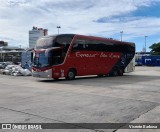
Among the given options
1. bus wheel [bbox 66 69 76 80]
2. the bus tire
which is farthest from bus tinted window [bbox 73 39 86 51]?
the bus tire

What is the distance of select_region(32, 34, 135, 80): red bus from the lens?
22781mm

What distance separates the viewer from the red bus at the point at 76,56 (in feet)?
74.7

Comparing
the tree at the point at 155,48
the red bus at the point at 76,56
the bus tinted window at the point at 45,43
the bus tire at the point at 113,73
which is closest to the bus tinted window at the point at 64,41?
the red bus at the point at 76,56

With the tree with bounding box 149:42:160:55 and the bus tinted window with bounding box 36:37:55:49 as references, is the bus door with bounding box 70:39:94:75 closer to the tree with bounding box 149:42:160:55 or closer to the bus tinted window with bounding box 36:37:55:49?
the bus tinted window with bounding box 36:37:55:49

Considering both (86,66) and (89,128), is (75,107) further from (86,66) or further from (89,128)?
(86,66)

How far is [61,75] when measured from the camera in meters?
23.6

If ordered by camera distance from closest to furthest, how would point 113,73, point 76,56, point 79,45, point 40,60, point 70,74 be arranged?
point 40,60, point 70,74, point 76,56, point 79,45, point 113,73

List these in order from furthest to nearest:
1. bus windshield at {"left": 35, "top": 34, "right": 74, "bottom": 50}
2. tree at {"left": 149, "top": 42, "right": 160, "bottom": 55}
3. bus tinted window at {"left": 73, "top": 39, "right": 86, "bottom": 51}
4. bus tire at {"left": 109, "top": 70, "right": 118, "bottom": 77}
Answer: tree at {"left": 149, "top": 42, "right": 160, "bottom": 55} → bus tire at {"left": 109, "top": 70, "right": 118, "bottom": 77} → bus tinted window at {"left": 73, "top": 39, "right": 86, "bottom": 51} → bus windshield at {"left": 35, "top": 34, "right": 74, "bottom": 50}

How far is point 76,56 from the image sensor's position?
24.7 m

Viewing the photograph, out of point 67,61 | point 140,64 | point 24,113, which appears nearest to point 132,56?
point 67,61

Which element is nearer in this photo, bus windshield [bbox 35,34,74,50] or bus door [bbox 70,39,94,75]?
bus windshield [bbox 35,34,74,50]

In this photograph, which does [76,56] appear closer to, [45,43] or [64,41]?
[64,41]

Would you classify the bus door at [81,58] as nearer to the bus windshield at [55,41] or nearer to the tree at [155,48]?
the bus windshield at [55,41]

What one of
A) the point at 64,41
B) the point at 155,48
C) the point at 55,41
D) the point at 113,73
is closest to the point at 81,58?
the point at 64,41
